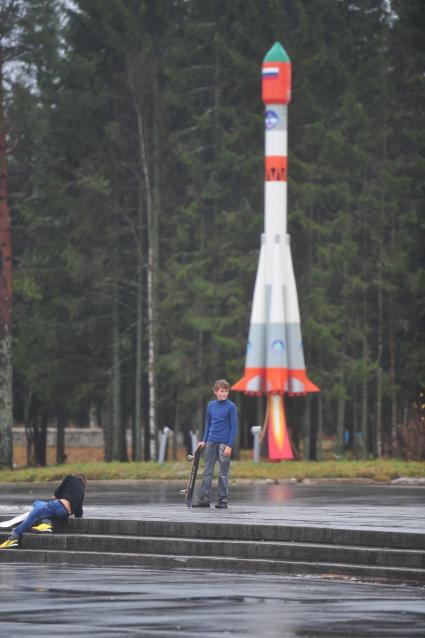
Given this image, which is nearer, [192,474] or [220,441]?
[192,474]

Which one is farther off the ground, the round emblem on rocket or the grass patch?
the round emblem on rocket

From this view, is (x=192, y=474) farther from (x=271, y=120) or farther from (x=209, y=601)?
(x=271, y=120)

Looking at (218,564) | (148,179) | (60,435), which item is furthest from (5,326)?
(218,564)

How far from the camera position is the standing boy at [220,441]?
2145 centimetres

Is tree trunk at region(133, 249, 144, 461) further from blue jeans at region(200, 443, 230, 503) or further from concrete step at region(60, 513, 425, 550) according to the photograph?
concrete step at region(60, 513, 425, 550)

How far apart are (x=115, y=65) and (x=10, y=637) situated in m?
48.8

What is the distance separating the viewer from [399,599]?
13.4 m

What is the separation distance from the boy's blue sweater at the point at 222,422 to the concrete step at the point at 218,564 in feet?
13.8

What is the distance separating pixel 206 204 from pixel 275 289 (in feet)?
46.1

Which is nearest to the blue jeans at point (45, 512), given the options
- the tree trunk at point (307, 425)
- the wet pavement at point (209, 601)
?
the wet pavement at point (209, 601)

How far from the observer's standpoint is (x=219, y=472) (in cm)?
2148

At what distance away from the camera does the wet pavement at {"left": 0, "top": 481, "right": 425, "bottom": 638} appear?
1141 centimetres

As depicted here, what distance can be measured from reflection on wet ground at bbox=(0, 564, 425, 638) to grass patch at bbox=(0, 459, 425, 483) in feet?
61.6

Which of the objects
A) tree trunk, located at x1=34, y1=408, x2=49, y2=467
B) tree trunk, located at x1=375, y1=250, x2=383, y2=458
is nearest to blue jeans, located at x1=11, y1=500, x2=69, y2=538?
tree trunk, located at x1=375, y1=250, x2=383, y2=458
